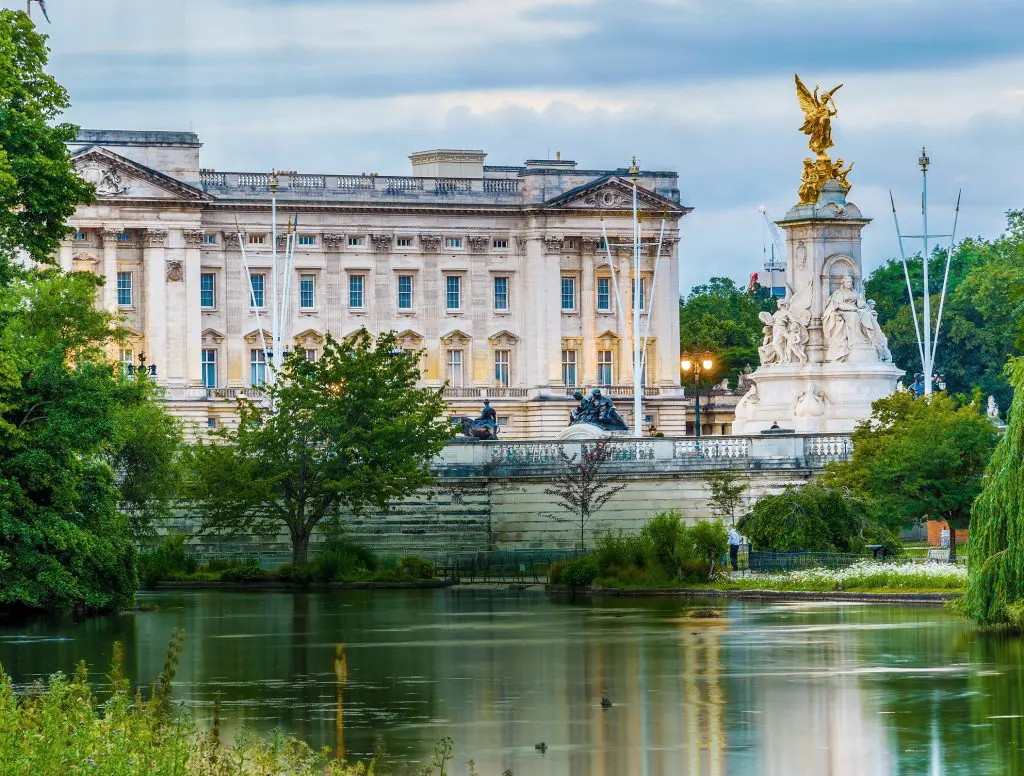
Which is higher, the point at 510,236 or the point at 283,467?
the point at 510,236

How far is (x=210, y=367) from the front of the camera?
120562mm

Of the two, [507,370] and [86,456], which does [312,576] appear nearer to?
[86,456]

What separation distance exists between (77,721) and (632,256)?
101m

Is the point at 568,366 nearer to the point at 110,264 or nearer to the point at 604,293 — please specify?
the point at 604,293

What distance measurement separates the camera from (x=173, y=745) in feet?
72.3

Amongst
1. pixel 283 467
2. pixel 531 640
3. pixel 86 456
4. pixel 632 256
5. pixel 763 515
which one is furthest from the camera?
pixel 632 256

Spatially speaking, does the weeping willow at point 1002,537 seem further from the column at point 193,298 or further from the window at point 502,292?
the window at point 502,292

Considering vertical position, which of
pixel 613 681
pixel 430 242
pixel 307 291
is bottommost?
pixel 613 681

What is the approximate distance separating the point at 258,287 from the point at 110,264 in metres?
7.84

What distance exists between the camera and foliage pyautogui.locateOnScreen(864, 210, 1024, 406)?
121m

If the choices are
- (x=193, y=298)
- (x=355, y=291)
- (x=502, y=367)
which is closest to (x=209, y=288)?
(x=193, y=298)

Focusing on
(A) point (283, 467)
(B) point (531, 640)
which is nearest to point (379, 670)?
(B) point (531, 640)

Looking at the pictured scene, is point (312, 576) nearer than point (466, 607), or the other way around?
point (466, 607)

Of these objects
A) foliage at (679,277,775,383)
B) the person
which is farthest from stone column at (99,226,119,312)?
the person
